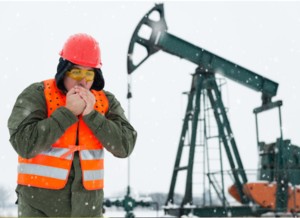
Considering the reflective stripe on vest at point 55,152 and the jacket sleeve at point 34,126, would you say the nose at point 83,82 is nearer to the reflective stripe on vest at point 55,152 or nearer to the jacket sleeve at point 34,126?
the jacket sleeve at point 34,126

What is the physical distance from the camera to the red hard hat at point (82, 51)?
4.91 feet

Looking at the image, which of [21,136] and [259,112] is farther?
[259,112]

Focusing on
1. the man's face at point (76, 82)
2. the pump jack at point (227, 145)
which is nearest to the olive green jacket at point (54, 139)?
the man's face at point (76, 82)

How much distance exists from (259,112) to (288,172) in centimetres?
229

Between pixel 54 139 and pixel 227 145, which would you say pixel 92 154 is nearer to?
pixel 54 139

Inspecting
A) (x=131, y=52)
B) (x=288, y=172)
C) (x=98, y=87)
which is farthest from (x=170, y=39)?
(x=98, y=87)

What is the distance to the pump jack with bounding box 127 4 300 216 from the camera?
968 centimetres

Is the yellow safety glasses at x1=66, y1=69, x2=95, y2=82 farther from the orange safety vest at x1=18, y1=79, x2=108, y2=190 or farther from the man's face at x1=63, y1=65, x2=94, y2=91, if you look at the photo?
the orange safety vest at x1=18, y1=79, x2=108, y2=190

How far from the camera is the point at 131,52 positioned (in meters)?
9.90

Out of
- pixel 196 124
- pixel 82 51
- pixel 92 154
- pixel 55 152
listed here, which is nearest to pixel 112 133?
pixel 92 154

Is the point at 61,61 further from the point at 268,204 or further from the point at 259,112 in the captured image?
the point at 259,112

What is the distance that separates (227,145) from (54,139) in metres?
9.84

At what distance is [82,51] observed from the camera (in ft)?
4.92

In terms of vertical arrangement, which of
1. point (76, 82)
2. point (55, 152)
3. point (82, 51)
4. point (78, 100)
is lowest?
point (55, 152)
